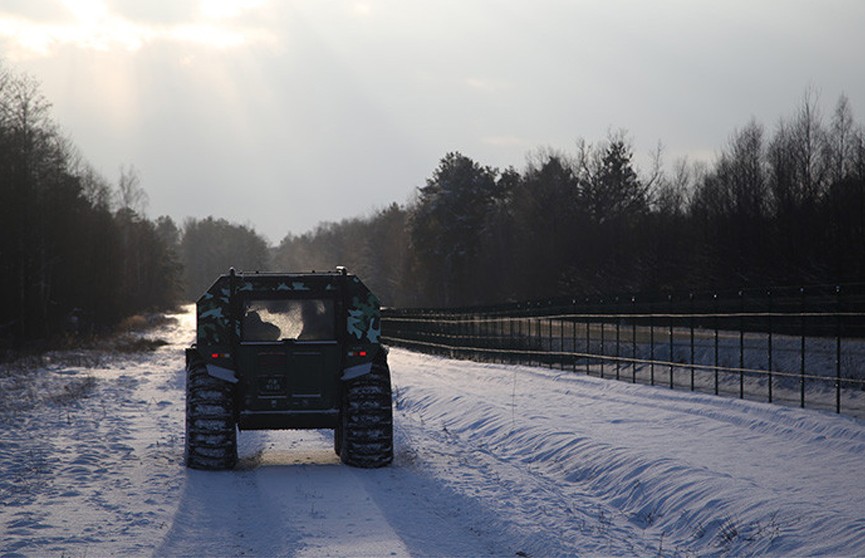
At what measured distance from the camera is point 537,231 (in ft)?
310

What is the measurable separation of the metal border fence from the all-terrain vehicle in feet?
26.8

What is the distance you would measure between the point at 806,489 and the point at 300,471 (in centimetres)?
638

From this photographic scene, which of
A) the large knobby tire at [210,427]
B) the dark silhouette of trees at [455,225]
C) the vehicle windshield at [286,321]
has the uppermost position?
the dark silhouette of trees at [455,225]

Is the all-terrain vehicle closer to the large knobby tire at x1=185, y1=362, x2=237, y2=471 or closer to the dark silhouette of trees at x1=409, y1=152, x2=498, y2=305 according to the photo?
the large knobby tire at x1=185, y1=362, x2=237, y2=471

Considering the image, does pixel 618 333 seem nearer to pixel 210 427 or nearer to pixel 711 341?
pixel 711 341

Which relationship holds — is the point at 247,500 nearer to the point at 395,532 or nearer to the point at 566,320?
the point at 395,532

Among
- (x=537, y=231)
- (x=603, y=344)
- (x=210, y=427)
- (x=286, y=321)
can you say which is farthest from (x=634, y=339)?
(x=537, y=231)

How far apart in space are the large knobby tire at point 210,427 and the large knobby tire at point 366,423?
1541 mm

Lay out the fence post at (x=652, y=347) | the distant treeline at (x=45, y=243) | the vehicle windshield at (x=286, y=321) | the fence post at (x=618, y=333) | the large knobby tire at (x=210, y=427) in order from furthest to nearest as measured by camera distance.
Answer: the distant treeline at (x=45, y=243) < the fence post at (x=618, y=333) < the fence post at (x=652, y=347) < the vehicle windshield at (x=286, y=321) < the large knobby tire at (x=210, y=427)

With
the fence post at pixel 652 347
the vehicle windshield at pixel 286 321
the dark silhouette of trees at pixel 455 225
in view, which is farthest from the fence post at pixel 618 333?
the dark silhouette of trees at pixel 455 225

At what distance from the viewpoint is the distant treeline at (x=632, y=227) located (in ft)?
181

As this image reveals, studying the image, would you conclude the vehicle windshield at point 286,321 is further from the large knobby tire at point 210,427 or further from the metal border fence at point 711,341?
the metal border fence at point 711,341

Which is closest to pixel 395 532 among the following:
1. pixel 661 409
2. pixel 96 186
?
pixel 661 409

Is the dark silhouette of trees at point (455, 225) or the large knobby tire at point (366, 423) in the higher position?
the dark silhouette of trees at point (455, 225)
